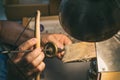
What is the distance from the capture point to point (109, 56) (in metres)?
0.93

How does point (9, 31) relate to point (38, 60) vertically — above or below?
above

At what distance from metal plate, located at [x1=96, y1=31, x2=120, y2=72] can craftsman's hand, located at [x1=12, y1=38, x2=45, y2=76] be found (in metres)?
0.18

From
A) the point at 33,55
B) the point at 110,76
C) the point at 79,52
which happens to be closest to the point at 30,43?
the point at 33,55

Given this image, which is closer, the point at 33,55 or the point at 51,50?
the point at 51,50

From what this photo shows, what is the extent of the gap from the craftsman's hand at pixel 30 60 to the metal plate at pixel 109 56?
0.60ft

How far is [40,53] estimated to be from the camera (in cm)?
84

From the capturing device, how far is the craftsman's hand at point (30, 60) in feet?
2.77

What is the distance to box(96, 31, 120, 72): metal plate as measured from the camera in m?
0.91

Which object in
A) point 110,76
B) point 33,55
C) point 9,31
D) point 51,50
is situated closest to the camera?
point 51,50

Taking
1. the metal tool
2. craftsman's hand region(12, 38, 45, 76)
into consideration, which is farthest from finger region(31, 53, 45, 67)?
the metal tool

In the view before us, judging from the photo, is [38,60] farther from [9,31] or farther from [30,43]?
[9,31]

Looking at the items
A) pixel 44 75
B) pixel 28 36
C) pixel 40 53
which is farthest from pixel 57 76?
pixel 40 53

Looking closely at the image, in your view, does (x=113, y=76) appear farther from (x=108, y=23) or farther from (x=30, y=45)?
(x=108, y=23)

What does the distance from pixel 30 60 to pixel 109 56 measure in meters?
0.25
